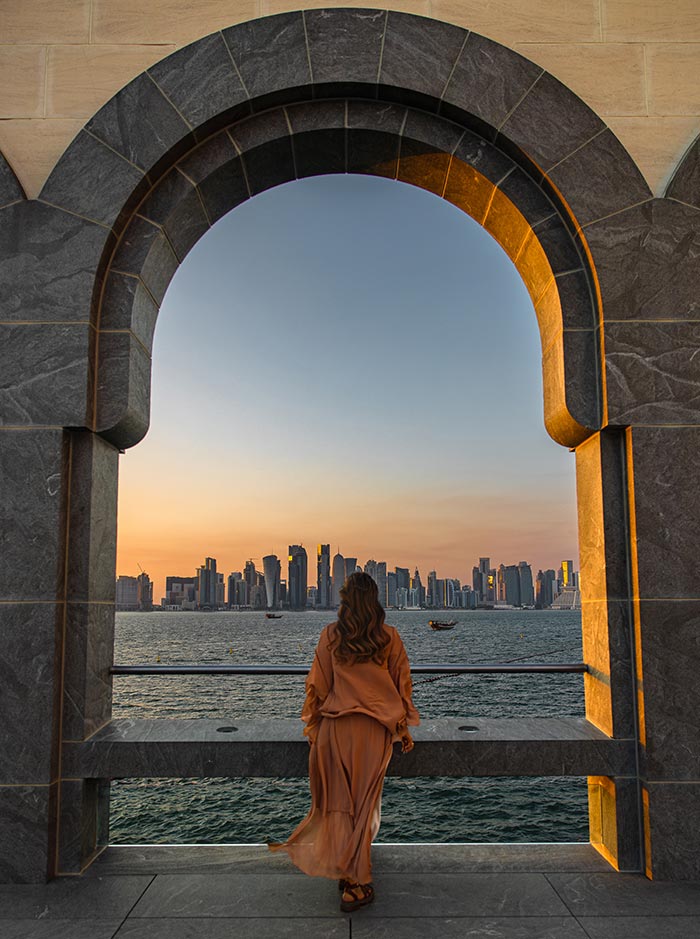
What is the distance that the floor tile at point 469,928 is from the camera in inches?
140

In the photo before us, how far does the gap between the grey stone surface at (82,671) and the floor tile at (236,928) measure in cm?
116

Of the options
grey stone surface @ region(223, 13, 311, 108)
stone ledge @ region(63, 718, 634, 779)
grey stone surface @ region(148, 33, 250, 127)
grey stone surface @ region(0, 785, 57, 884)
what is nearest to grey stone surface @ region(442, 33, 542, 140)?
grey stone surface @ region(223, 13, 311, 108)

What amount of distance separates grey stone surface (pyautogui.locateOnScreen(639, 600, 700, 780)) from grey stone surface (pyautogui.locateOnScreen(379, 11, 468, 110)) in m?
3.50

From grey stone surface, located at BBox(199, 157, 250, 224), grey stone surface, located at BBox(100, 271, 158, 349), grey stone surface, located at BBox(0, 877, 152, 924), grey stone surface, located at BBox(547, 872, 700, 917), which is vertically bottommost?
grey stone surface, located at BBox(547, 872, 700, 917)

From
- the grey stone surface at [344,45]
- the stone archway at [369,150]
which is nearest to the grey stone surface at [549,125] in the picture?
the stone archway at [369,150]

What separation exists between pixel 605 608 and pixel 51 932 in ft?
11.2

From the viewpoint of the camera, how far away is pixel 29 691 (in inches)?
171

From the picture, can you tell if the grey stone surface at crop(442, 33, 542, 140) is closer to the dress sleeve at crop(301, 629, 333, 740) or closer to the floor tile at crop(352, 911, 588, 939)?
the dress sleeve at crop(301, 629, 333, 740)

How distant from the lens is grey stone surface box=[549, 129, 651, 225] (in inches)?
187

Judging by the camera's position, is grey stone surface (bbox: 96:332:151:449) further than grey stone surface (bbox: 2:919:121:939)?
Yes

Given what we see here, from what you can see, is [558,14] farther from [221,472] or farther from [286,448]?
[221,472]

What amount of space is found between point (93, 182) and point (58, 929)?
4.20 m

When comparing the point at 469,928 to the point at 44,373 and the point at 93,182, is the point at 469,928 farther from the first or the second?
the point at 93,182

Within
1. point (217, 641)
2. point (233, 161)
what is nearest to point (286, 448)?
point (217, 641)
